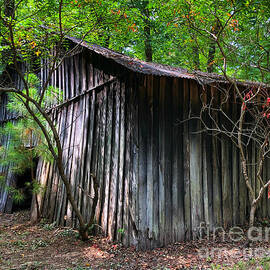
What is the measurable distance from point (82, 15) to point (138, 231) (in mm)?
4935

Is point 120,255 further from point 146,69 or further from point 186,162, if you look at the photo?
point 146,69

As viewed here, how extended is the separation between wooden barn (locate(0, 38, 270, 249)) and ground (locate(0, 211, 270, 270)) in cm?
28

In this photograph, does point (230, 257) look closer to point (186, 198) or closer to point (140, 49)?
point (186, 198)

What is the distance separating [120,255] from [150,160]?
1828mm

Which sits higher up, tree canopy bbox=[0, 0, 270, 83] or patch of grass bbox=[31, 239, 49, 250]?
tree canopy bbox=[0, 0, 270, 83]

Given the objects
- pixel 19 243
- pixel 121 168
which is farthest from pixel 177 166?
pixel 19 243

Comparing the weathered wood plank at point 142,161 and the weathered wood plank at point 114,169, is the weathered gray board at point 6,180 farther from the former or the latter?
the weathered wood plank at point 142,161

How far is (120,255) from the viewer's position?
194 inches

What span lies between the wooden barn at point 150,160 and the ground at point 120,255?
279 mm

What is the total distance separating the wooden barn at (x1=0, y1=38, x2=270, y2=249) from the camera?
17.2ft

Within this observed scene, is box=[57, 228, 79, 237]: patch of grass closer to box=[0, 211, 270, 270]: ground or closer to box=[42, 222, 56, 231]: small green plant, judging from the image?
box=[0, 211, 270, 270]: ground

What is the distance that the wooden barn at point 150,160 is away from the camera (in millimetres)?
5254

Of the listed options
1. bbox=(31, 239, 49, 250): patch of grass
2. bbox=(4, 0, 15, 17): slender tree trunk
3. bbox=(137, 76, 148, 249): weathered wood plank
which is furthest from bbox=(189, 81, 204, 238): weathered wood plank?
bbox=(4, 0, 15, 17): slender tree trunk

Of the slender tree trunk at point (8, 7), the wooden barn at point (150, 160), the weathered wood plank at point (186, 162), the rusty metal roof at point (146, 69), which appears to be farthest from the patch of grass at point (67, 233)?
the slender tree trunk at point (8, 7)
